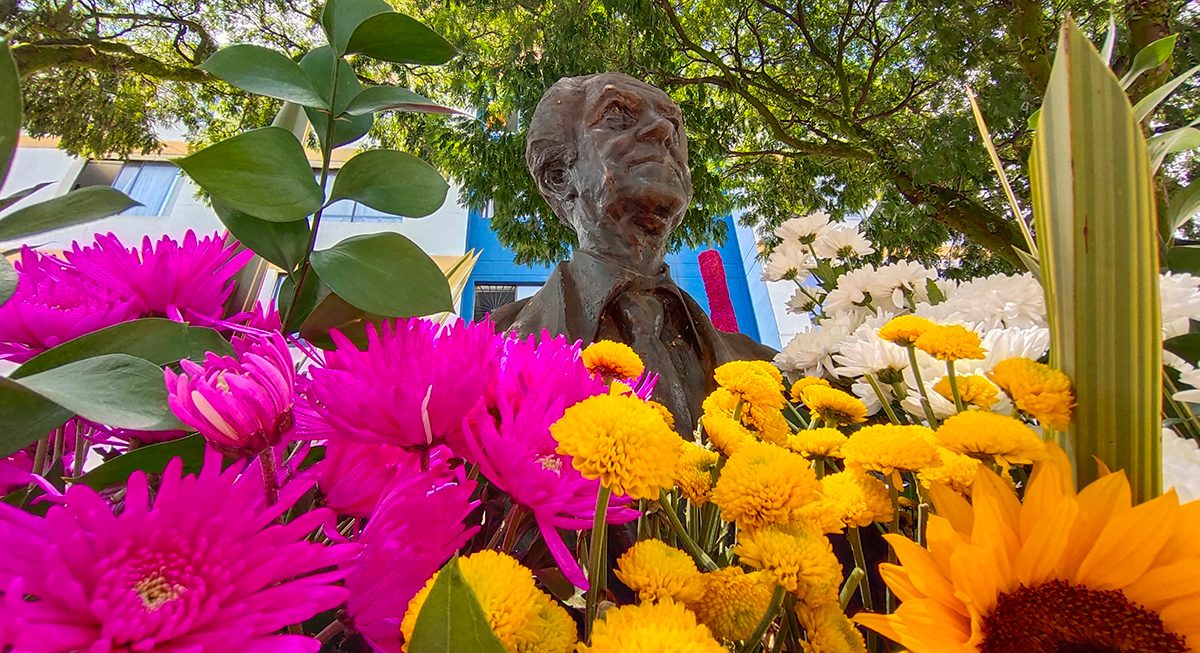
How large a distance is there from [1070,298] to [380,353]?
0.29 m

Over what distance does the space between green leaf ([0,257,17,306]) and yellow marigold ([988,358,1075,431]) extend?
0.39 m

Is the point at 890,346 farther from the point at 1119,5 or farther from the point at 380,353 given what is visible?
the point at 1119,5

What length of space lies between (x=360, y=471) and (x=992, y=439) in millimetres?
280

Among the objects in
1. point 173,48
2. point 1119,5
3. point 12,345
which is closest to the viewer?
point 12,345

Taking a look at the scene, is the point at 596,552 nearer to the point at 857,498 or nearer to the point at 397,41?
the point at 857,498

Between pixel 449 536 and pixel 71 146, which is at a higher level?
pixel 71 146

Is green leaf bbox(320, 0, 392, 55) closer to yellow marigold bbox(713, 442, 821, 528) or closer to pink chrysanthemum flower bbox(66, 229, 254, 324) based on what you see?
pink chrysanthemum flower bbox(66, 229, 254, 324)

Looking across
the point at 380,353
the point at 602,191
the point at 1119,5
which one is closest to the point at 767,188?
the point at 1119,5

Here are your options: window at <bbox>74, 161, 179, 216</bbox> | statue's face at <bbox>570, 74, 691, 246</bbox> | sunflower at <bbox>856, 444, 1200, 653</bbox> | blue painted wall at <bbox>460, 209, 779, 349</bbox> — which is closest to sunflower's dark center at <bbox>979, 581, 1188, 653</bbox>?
sunflower at <bbox>856, 444, 1200, 653</bbox>

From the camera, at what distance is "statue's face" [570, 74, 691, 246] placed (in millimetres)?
1492

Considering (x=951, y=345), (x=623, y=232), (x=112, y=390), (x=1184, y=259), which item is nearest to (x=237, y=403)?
(x=112, y=390)

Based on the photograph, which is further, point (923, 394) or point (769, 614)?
point (923, 394)

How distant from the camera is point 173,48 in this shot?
4.36 meters

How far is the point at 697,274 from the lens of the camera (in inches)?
307
